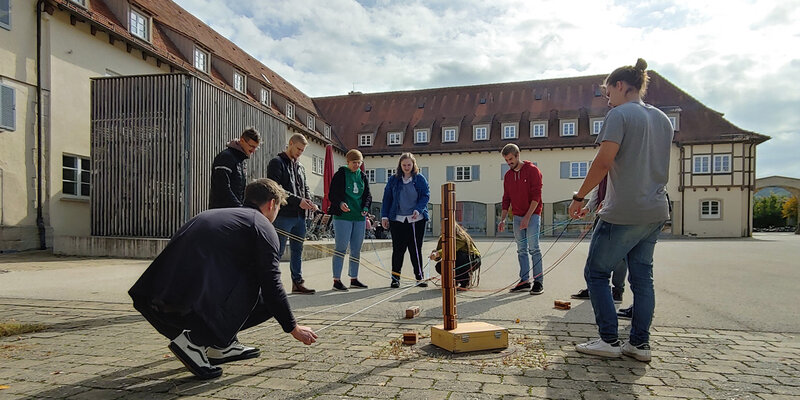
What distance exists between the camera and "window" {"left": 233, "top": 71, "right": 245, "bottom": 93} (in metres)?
26.7

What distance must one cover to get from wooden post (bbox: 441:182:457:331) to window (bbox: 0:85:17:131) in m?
15.0

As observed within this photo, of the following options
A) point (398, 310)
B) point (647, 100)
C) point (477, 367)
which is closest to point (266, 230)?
point (477, 367)

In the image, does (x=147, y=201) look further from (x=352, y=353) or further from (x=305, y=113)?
(x=305, y=113)

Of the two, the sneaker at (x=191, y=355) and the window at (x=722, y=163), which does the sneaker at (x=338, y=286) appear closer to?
the sneaker at (x=191, y=355)

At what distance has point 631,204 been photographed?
145 inches

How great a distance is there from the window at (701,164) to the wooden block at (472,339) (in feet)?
122

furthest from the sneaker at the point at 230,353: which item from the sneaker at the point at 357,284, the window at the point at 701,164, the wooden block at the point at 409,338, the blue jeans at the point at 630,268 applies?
the window at the point at 701,164

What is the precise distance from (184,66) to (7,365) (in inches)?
792

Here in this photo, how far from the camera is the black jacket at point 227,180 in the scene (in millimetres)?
5332

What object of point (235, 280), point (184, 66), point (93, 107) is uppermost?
point (184, 66)

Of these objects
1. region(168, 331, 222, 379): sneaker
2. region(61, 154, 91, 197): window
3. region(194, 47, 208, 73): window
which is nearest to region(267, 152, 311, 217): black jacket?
region(168, 331, 222, 379): sneaker

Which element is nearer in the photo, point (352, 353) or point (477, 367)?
point (477, 367)

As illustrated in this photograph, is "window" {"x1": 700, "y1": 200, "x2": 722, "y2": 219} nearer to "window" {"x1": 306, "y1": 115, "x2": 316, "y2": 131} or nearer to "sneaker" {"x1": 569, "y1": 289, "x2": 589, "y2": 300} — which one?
"window" {"x1": 306, "y1": 115, "x2": 316, "y2": 131}

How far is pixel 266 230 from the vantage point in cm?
328
